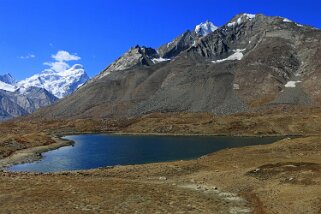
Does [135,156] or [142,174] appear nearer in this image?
[142,174]

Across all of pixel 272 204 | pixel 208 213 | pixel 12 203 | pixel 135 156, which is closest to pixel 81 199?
pixel 12 203

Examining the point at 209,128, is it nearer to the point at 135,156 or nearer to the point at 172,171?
the point at 135,156

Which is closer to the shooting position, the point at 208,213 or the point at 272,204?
the point at 208,213

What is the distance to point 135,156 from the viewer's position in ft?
342

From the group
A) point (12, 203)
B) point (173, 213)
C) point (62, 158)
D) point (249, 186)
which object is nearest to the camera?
point (173, 213)

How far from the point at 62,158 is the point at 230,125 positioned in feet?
358

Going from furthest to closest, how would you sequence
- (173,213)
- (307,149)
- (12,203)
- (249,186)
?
(307,149)
(249,186)
(12,203)
(173,213)

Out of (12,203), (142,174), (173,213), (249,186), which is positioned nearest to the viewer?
(173,213)

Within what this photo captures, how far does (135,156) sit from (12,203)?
6984 cm

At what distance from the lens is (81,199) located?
36.2 meters

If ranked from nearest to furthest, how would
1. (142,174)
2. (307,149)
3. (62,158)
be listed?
1. (142,174)
2. (307,149)
3. (62,158)

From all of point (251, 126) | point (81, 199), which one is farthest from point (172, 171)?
point (251, 126)

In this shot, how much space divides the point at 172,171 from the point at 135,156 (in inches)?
Answer: 1903

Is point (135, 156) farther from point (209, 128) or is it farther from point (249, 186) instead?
point (209, 128)
